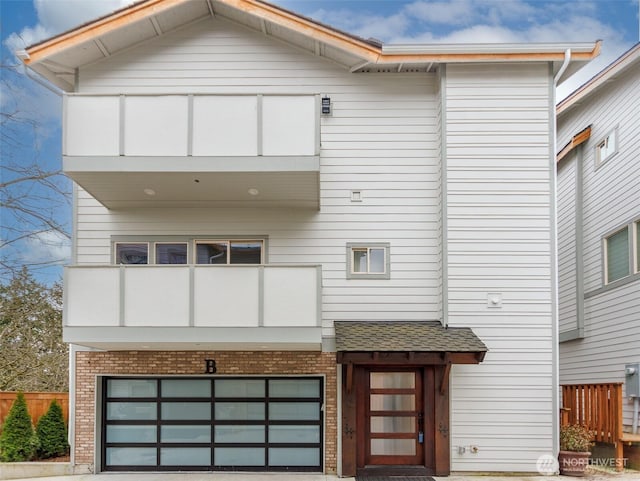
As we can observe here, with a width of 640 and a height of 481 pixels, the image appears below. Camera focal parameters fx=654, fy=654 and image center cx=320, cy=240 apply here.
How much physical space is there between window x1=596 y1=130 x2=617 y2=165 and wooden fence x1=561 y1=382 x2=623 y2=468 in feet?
17.0

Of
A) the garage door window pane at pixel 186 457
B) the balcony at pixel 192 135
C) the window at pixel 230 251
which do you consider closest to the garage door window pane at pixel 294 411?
the garage door window pane at pixel 186 457

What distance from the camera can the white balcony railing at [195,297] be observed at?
10109 millimetres

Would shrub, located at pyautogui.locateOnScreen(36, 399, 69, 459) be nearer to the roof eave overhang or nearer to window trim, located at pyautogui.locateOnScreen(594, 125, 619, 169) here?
window trim, located at pyautogui.locateOnScreen(594, 125, 619, 169)

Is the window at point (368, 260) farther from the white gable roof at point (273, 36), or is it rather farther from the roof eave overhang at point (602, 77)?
the roof eave overhang at point (602, 77)

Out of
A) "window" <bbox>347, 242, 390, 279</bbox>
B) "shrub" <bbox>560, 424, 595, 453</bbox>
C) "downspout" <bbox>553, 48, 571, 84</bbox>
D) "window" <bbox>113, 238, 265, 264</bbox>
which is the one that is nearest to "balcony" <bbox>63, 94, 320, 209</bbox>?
"window" <bbox>113, 238, 265, 264</bbox>

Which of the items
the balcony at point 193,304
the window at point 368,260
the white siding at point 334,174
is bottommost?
the balcony at point 193,304

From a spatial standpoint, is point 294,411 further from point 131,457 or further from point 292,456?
point 131,457

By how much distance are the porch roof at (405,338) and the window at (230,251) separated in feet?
6.49

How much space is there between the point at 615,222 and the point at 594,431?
4637 mm

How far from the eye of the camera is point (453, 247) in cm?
1165

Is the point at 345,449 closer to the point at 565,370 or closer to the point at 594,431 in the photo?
the point at 594,431

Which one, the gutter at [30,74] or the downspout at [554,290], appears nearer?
the downspout at [554,290]

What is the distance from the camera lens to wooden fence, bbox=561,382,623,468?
38.2ft

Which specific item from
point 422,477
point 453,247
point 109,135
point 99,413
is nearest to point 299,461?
point 422,477
